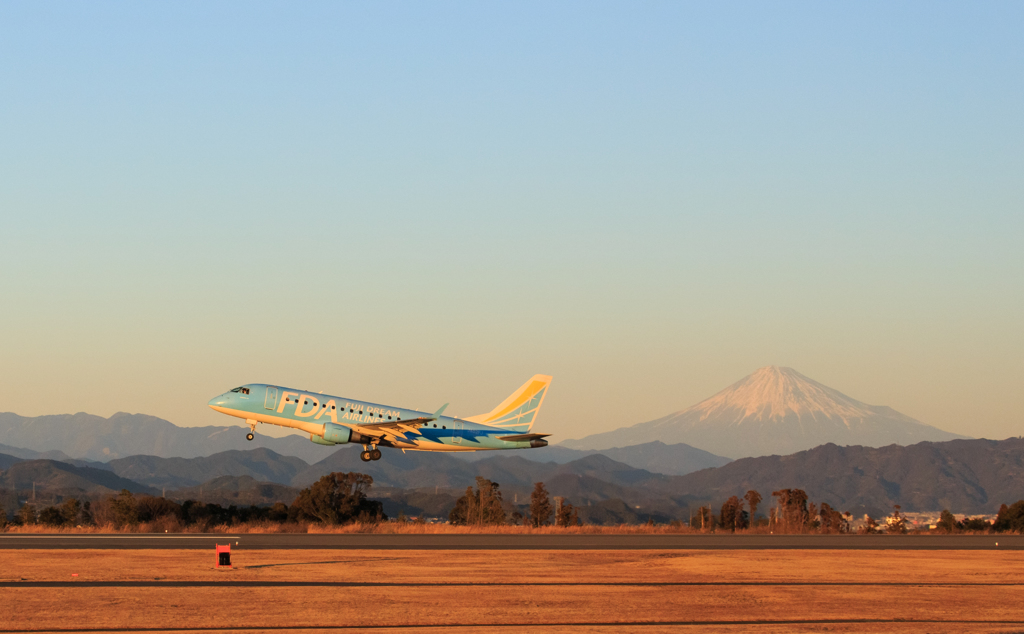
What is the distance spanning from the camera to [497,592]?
3666 cm

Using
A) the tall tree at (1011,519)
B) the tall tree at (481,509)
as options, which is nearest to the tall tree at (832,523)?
the tall tree at (1011,519)

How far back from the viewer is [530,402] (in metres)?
71.5

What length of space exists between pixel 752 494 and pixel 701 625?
227 feet

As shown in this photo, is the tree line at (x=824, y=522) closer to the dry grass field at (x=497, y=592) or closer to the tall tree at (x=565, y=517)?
the tall tree at (x=565, y=517)

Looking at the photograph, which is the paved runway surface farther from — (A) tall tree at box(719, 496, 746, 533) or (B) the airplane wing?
(A) tall tree at box(719, 496, 746, 533)

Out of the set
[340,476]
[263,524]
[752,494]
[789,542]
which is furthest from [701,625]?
[752,494]

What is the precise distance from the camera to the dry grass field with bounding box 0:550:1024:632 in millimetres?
30922

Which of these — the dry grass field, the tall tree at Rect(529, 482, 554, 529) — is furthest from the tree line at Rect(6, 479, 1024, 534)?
the dry grass field

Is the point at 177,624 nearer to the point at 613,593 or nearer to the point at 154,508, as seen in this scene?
the point at 613,593

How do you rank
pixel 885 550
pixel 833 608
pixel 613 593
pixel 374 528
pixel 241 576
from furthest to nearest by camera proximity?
pixel 374 528, pixel 885 550, pixel 241 576, pixel 613 593, pixel 833 608

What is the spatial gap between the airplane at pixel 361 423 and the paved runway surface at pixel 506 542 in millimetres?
6070

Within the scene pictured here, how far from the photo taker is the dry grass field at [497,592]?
101 ft

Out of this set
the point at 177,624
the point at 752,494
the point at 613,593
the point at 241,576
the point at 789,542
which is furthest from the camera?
the point at 752,494

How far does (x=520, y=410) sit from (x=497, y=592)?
3456 centimetres
